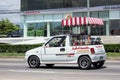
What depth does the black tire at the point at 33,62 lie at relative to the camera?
2256 cm

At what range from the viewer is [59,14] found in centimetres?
7194

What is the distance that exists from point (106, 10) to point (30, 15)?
16598 millimetres

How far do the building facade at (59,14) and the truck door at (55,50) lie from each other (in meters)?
43.1

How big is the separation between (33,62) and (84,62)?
327 centimetres

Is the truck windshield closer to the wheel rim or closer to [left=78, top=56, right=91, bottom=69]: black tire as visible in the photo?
[left=78, top=56, right=91, bottom=69]: black tire

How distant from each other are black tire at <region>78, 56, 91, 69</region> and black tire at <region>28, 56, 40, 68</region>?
269 centimetres

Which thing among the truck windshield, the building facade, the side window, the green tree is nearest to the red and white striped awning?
the truck windshield

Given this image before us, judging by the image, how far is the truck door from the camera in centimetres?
2164

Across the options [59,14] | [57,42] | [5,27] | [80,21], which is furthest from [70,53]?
[5,27]

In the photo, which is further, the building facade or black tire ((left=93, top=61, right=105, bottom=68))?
the building facade

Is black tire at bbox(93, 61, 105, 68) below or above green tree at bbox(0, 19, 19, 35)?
below

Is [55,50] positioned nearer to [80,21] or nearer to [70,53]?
[70,53]

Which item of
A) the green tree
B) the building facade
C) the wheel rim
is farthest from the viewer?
the green tree

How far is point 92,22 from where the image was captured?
23.5 metres
